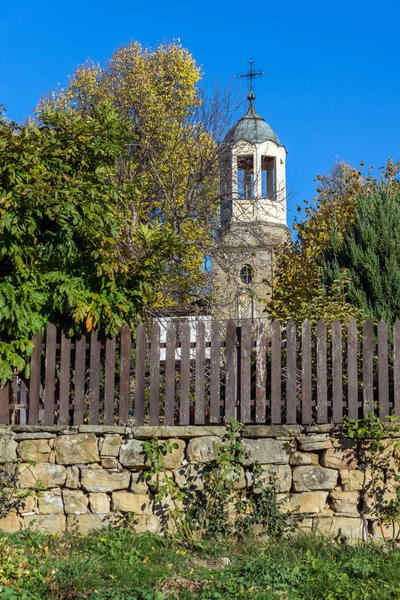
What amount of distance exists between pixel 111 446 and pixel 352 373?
94.9 inches

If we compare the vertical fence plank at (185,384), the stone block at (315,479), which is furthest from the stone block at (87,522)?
the stone block at (315,479)

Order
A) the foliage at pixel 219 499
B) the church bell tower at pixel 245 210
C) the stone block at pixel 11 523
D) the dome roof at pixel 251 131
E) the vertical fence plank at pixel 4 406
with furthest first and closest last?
the dome roof at pixel 251 131 → the church bell tower at pixel 245 210 → the vertical fence plank at pixel 4 406 → the stone block at pixel 11 523 → the foliage at pixel 219 499

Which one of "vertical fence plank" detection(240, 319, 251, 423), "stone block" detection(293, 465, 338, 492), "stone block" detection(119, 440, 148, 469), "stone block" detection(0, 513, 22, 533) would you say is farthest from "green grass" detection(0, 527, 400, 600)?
"vertical fence plank" detection(240, 319, 251, 423)

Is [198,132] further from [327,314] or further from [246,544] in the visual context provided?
[246,544]

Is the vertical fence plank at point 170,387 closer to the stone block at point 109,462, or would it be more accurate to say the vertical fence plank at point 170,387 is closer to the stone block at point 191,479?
the stone block at point 191,479

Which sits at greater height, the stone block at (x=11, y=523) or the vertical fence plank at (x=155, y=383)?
the vertical fence plank at (x=155, y=383)

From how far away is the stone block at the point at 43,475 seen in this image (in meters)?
6.42

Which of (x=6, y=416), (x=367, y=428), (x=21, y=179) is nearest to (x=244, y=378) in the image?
(x=367, y=428)

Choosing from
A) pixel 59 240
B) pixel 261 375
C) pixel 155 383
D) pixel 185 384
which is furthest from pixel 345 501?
pixel 59 240

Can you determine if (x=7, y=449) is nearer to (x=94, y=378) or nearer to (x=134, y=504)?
(x=94, y=378)

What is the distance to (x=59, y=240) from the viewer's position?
671 cm

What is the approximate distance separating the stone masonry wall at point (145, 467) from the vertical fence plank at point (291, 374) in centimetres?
19

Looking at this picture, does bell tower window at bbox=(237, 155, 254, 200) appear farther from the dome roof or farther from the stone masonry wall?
the stone masonry wall

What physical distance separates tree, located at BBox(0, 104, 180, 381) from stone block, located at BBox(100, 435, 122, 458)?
1.08m
